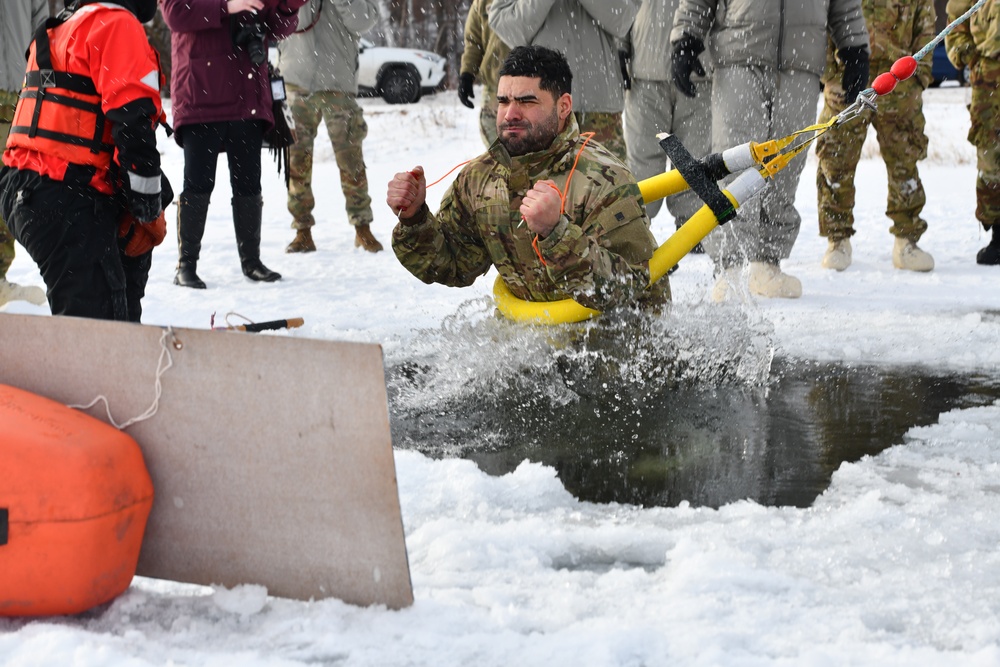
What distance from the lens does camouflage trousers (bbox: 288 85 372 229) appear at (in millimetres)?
7039

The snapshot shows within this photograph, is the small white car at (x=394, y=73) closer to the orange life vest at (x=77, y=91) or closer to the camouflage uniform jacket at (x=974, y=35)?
the camouflage uniform jacket at (x=974, y=35)

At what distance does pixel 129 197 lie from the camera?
3.58 meters

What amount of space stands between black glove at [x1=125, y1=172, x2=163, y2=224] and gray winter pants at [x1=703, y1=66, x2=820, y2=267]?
3.07 metres

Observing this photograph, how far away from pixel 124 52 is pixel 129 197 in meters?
0.48

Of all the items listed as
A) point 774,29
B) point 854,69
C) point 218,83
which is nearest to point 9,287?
point 218,83

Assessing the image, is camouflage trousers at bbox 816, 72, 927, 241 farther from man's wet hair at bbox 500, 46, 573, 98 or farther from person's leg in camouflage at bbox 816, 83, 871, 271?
man's wet hair at bbox 500, 46, 573, 98

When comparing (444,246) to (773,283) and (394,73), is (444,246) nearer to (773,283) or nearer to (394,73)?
(773,283)

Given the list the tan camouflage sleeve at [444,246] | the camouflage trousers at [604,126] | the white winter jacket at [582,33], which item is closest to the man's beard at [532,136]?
the tan camouflage sleeve at [444,246]

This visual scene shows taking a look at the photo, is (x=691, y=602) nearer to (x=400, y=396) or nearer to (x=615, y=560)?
(x=615, y=560)

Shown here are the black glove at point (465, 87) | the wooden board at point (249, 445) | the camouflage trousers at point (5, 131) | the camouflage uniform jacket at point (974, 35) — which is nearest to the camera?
the wooden board at point (249, 445)

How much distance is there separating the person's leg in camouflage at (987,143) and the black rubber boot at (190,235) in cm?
454

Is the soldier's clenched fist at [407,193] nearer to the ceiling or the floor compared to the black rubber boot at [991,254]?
nearer to the ceiling

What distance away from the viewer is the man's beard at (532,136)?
3.82 m

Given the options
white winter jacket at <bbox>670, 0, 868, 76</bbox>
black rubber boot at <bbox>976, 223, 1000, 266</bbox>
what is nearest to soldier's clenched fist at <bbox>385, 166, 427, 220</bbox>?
white winter jacket at <bbox>670, 0, 868, 76</bbox>
